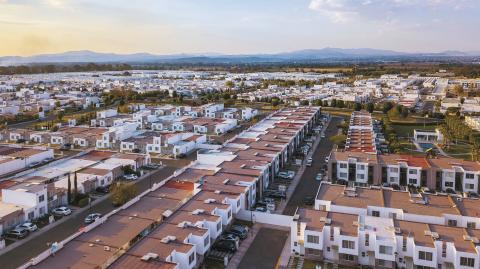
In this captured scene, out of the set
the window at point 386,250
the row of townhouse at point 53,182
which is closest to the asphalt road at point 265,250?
the window at point 386,250

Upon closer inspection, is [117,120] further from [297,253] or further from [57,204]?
[297,253]

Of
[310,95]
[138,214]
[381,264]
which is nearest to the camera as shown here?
[381,264]

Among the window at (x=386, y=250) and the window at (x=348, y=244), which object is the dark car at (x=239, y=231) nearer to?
the window at (x=348, y=244)

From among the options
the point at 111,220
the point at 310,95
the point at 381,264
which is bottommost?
the point at 381,264

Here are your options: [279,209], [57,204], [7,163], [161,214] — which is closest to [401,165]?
[279,209]

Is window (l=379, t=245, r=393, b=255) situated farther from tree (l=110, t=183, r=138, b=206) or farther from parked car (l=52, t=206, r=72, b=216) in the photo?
parked car (l=52, t=206, r=72, b=216)

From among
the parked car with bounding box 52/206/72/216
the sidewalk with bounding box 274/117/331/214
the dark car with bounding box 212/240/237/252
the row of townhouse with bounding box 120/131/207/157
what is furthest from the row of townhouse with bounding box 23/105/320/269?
the row of townhouse with bounding box 120/131/207/157
